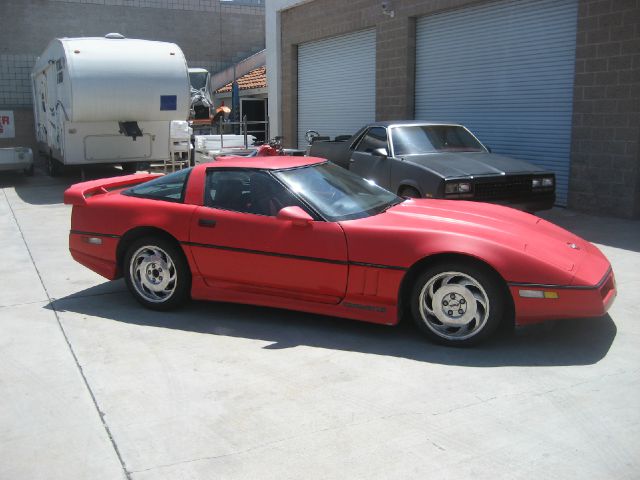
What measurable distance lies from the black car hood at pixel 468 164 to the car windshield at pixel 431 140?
8.7 inches

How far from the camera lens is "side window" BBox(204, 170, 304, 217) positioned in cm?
529

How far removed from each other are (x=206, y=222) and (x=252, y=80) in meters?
21.4

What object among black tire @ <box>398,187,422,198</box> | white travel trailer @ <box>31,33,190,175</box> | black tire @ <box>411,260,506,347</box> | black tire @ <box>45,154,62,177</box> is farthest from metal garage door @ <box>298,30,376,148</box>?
black tire @ <box>411,260,506,347</box>

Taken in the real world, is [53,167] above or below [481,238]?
below

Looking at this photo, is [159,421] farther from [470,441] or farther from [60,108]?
[60,108]

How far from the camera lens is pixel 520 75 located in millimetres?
12102

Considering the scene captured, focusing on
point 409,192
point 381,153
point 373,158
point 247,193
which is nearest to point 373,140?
point 373,158

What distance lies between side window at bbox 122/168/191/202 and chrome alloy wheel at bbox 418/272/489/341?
87.9 inches

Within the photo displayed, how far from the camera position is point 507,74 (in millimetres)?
12406

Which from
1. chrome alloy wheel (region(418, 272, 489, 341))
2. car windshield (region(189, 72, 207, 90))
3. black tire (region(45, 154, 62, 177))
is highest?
car windshield (region(189, 72, 207, 90))

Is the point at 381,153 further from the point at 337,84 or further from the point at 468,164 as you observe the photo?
the point at 337,84

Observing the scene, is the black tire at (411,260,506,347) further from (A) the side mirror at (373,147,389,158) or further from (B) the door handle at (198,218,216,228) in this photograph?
(A) the side mirror at (373,147,389,158)

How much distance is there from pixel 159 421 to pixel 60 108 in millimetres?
12265

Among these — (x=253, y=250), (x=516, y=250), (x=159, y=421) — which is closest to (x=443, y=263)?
(x=516, y=250)
